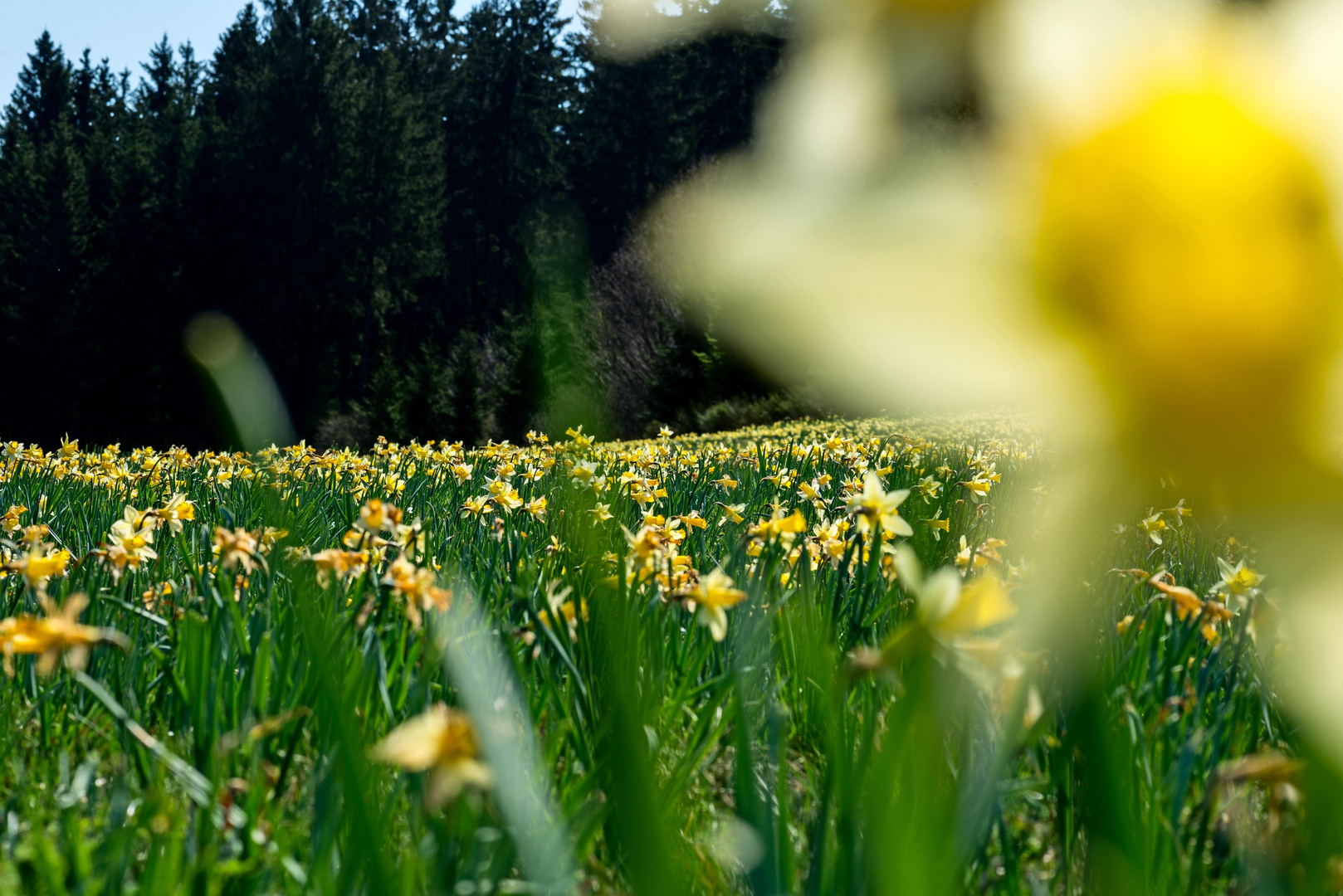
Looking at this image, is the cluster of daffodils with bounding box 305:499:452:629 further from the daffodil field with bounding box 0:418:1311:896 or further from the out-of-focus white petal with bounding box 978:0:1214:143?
the out-of-focus white petal with bounding box 978:0:1214:143

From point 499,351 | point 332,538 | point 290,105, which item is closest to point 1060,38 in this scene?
point 332,538

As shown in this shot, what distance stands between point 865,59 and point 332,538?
191 cm

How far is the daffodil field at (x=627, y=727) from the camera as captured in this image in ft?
2.11

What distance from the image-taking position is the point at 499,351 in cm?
2462

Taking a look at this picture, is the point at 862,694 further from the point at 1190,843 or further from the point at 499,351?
the point at 499,351

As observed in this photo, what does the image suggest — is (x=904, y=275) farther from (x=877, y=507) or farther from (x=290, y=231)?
(x=290, y=231)

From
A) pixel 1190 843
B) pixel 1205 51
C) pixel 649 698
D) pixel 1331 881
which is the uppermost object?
pixel 1205 51

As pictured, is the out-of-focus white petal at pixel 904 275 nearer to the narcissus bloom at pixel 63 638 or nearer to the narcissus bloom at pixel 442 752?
the narcissus bloom at pixel 442 752

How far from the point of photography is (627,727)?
607 millimetres

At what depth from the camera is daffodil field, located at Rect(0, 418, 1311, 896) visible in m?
0.64

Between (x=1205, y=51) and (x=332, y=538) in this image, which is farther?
(x=332, y=538)

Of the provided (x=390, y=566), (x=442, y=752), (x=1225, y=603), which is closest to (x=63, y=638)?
(x=442, y=752)

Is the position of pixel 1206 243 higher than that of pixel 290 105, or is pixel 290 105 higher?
pixel 290 105

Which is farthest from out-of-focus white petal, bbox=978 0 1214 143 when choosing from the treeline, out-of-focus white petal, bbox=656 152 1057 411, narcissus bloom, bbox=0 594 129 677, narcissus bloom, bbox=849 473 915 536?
the treeline
